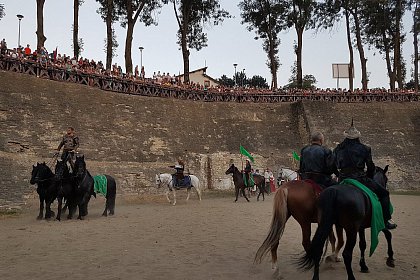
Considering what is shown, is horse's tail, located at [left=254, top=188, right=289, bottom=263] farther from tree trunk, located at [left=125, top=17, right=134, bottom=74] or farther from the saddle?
tree trunk, located at [left=125, top=17, right=134, bottom=74]

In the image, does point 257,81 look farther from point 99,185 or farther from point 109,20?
point 99,185

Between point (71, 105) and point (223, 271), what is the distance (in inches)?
682

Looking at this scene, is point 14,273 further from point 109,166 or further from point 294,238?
point 109,166

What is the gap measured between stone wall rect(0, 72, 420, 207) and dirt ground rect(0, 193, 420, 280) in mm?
5869

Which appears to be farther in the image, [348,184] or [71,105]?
[71,105]

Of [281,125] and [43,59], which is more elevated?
[43,59]

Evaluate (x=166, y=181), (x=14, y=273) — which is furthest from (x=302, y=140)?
(x=14, y=273)

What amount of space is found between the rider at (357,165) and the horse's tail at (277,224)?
1.13 meters

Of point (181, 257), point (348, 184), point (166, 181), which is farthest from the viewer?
point (166, 181)

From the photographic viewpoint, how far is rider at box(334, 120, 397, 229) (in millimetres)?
6855

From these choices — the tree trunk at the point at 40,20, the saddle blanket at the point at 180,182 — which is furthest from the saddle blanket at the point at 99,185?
the tree trunk at the point at 40,20

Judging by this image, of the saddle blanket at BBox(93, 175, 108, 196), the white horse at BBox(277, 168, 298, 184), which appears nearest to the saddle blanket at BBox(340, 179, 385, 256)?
the saddle blanket at BBox(93, 175, 108, 196)

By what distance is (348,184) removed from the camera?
260 inches

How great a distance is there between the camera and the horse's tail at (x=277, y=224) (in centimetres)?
675
